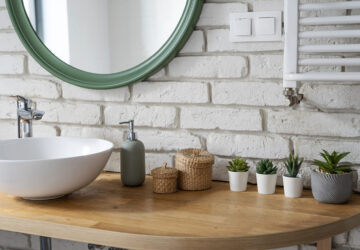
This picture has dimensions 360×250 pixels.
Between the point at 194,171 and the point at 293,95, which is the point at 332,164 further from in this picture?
the point at 194,171

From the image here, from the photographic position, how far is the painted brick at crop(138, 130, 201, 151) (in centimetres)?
156

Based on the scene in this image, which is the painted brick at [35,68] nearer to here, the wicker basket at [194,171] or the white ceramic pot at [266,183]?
the wicker basket at [194,171]

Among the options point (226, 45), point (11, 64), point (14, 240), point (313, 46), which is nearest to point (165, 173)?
point (226, 45)

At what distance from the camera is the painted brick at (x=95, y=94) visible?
1627 mm

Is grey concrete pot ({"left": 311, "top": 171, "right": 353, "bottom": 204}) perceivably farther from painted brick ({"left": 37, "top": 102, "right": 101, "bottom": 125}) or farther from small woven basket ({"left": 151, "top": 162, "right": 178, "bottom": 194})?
painted brick ({"left": 37, "top": 102, "right": 101, "bottom": 125})

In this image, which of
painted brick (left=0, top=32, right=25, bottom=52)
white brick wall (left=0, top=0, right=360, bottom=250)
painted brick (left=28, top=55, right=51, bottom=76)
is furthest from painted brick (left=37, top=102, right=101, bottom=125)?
painted brick (left=0, top=32, right=25, bottom=52)

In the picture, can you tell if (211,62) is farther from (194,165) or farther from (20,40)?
(20,40)

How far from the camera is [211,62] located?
1.49m

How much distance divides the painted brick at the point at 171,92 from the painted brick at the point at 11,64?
0.48 metres

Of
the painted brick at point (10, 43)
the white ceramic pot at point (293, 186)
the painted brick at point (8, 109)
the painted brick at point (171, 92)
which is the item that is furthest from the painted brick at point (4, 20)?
the white ceramic pot at point (293, 186)

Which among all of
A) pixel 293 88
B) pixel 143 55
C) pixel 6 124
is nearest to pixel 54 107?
pixel 6 124

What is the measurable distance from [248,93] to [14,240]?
117 centimetres

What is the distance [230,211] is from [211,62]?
49 cm

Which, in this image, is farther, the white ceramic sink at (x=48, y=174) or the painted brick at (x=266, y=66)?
the painted brick at (x=266, y=66)
